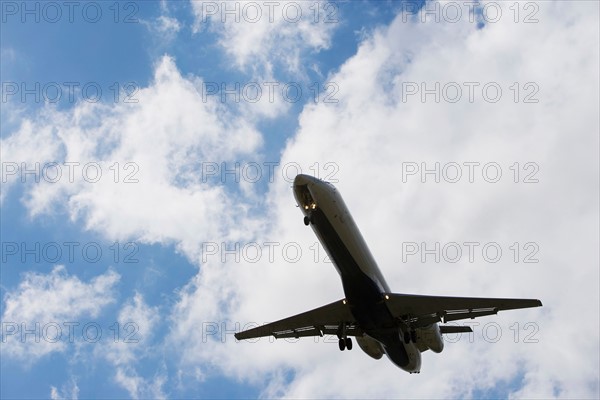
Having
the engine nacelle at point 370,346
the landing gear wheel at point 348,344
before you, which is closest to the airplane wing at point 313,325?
the landing gear wheel at point 348,344

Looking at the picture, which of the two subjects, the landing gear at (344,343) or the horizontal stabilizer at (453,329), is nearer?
the landing gear at (344,343)

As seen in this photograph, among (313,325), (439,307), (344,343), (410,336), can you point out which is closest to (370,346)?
(344,343)

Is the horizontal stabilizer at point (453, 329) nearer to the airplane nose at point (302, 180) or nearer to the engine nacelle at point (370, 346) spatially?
the engine nacelle at point (370, 346)

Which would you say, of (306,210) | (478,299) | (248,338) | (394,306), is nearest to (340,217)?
(306,210)

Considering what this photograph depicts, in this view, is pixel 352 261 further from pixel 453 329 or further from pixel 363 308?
pixel 453 329

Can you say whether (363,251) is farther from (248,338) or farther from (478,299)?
(248,338)

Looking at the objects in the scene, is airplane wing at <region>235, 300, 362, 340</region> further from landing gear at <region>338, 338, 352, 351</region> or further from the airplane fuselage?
the airplane fuselage

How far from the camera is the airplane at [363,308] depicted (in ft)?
157

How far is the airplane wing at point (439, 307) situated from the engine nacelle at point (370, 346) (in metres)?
4.85

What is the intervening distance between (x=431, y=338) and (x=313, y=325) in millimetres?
8714

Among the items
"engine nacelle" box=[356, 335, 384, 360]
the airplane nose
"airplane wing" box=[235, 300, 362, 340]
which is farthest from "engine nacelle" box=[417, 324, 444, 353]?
the airplane nose

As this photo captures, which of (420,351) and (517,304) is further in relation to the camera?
(420,351)

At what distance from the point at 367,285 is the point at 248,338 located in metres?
14.1

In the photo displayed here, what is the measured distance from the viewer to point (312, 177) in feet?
156
